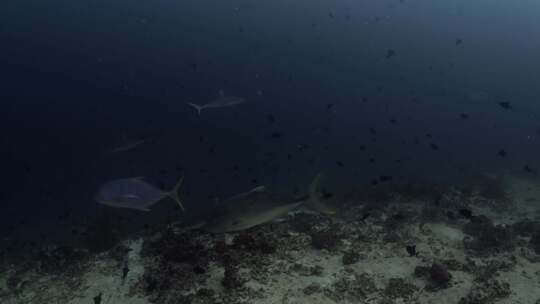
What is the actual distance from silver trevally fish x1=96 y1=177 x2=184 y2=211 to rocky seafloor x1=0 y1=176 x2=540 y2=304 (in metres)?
2.37

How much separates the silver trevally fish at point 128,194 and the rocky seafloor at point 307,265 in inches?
93.2

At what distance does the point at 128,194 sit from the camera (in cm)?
773

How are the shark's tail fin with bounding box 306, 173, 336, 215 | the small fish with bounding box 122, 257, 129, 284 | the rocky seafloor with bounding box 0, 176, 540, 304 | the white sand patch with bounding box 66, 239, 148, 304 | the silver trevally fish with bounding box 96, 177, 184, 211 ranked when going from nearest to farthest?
the silver trevally fish with bounding box 96, 177, 184, 211
the shark's tail fin with bounding box 306, 173, 336, 215
the rocky seafloor with bounding box 0, 176, 540, 304
the white sand patch with bounding box 66, 239, 148, 304
the small fish with bounding box 122, 257, 129, 284

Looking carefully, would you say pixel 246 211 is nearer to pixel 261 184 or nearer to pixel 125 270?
pixel 125 270

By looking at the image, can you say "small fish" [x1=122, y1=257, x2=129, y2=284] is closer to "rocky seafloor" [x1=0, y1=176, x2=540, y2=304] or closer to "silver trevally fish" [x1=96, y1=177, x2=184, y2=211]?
"rocky seafloor" [x1=0, y1=176, x2=540, y2=304]

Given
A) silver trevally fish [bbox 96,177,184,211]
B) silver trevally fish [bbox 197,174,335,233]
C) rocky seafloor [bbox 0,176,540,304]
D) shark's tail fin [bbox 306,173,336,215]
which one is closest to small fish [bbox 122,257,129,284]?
rocky seafloor [bbox 0,176,540,304]

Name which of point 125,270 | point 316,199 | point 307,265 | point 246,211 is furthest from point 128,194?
point 307,265

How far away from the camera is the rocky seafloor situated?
9.38 meters

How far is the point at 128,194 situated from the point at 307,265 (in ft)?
15.4

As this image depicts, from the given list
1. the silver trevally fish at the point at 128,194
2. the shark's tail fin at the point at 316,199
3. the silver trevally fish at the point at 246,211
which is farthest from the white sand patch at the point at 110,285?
the shark's tail fin at the point at 316,199

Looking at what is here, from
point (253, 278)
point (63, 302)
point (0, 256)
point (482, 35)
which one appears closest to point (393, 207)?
point (253, 278)

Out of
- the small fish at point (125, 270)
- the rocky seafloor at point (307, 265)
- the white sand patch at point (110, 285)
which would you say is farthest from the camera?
the small fish at point (125, 270)

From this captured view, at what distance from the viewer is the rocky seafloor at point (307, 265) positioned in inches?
369

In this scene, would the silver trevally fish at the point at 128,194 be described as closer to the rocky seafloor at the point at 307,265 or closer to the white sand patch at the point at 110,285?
the rocky seafloor at the point at 307,265
